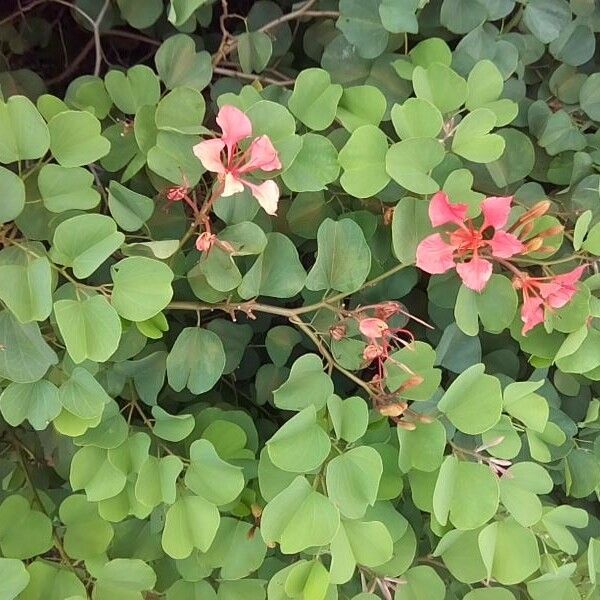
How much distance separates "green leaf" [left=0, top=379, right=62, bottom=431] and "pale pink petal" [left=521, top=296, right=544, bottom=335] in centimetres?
38

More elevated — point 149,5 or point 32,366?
point 149,5

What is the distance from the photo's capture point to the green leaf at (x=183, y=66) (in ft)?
2.07

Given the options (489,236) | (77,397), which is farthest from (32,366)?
(489,236)

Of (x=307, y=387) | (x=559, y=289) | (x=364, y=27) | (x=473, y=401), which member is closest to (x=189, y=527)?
(x=307, y=387)

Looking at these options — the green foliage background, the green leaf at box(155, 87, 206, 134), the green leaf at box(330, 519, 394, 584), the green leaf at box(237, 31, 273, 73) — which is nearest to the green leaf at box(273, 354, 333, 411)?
the green foliage background

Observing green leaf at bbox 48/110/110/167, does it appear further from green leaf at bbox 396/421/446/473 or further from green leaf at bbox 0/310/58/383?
green leaf at bbox 396/421/446/473

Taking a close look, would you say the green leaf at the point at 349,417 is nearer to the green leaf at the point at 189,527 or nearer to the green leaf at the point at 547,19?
the green leaf at the point at 189,527

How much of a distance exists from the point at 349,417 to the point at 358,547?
0.11 meters

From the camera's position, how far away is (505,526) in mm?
594

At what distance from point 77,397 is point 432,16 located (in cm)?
49

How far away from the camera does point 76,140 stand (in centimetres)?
52

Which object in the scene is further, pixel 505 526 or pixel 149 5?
pixel 149 5

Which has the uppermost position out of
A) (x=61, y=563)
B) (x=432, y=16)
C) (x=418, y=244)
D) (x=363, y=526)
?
(x=432, y=16)

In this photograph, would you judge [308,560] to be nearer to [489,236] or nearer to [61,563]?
[61,563]
